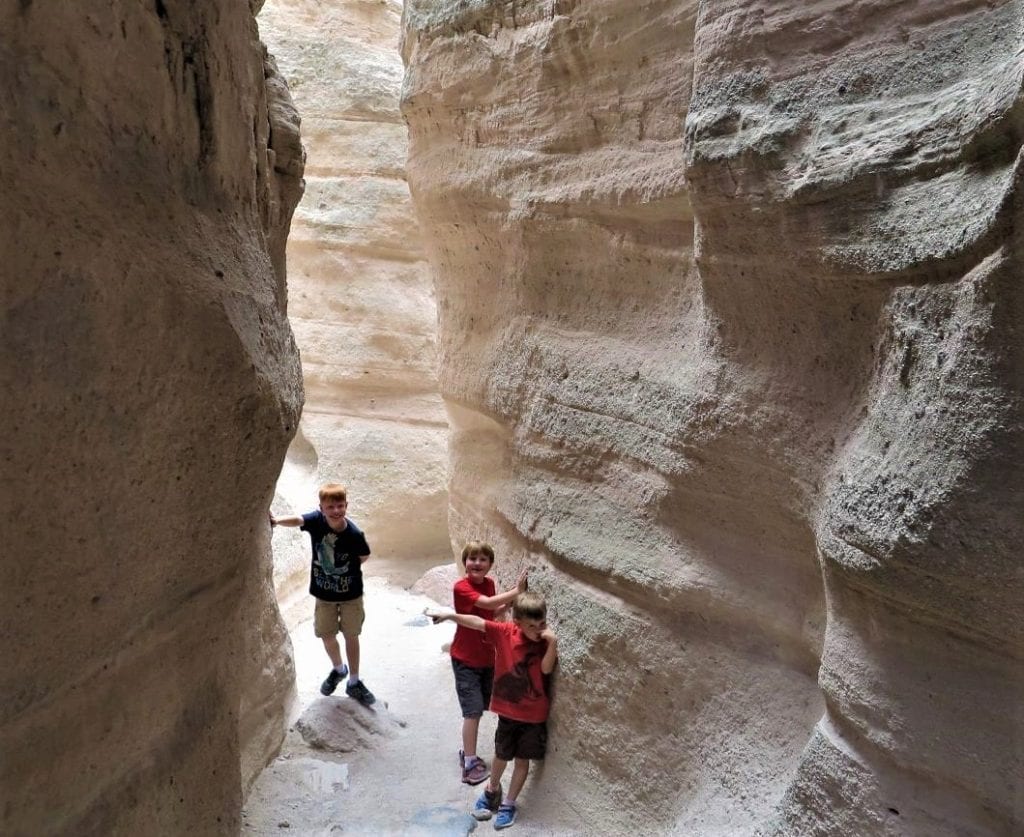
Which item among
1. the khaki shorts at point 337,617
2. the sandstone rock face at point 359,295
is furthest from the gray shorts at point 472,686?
the sandstone rock face at point 359,295

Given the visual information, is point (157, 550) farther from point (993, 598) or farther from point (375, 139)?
point (375, 139)

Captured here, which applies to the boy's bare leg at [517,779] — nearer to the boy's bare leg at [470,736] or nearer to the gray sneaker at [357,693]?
the boy's bare leg at [470,736]

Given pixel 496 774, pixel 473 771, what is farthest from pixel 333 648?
pixel 496 774

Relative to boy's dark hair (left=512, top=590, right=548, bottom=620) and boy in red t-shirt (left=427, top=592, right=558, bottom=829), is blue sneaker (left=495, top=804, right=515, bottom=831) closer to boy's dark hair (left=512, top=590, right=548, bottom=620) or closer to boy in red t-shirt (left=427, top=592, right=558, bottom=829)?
boy in red t-shirt (left=427, top=592, right=558, bottom=829)

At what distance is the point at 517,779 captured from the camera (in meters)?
2.90

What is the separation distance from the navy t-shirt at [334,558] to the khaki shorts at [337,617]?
45mm

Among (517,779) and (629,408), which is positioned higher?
(629,408)

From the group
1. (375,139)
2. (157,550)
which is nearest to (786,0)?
(157,550)

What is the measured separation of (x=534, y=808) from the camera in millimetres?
2928

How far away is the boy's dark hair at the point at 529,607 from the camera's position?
112 inches

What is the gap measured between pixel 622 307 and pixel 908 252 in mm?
1254

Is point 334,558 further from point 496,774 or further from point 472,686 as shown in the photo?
point 496,774

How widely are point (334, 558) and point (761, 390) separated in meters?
1.83

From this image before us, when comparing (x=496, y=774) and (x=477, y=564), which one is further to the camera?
(x=477, y=564)
